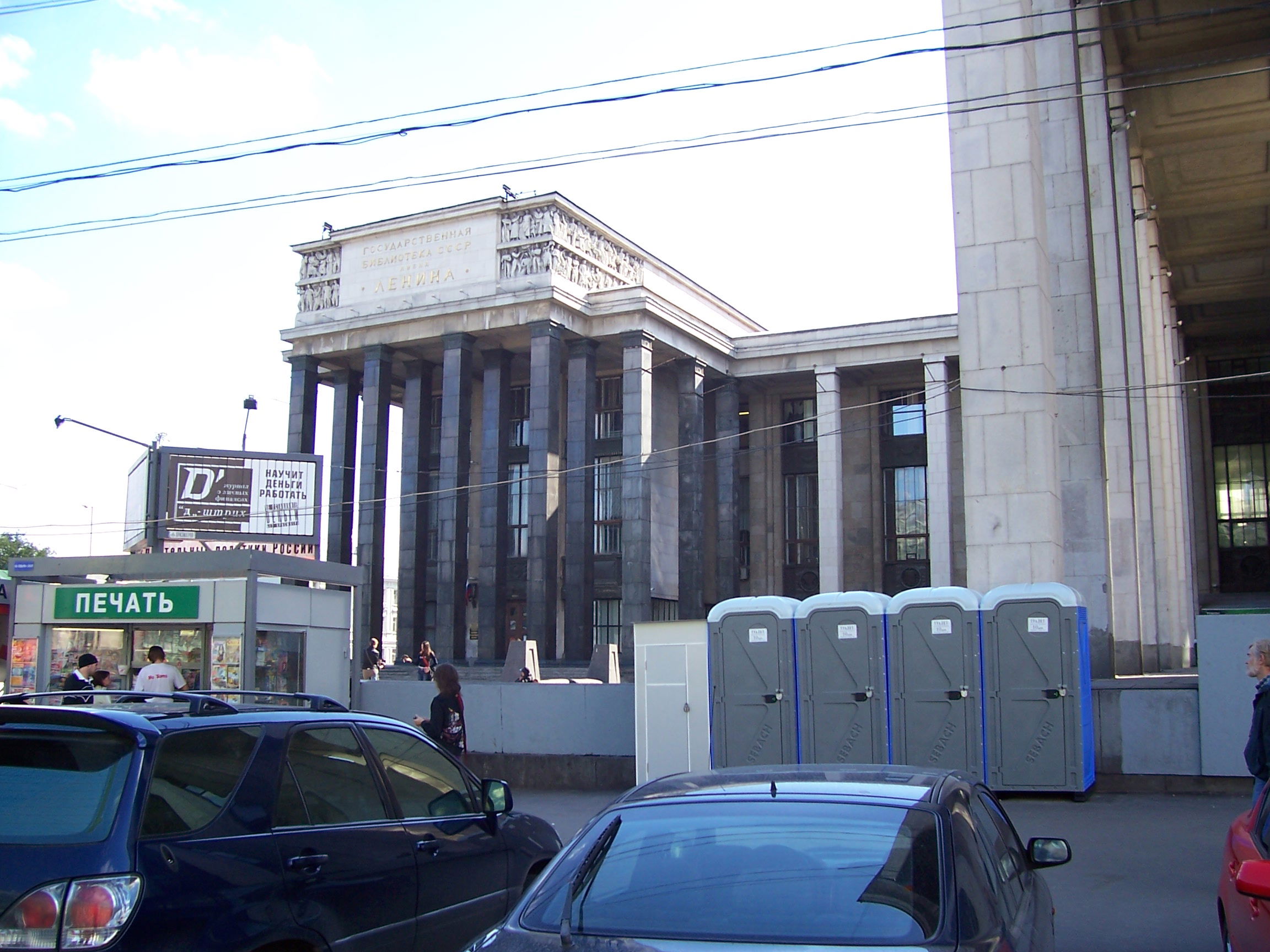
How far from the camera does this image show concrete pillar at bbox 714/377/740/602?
44.8 meters

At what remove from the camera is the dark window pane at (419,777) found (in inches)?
241

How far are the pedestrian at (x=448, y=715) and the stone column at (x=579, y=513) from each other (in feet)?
93.9

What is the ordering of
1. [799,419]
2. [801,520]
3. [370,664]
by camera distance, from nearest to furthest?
[370,664] → [801,520] → [799,419]

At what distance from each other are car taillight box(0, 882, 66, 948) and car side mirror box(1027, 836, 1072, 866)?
12.6 ft

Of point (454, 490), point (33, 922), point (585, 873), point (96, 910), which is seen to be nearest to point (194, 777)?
point (96, 910)

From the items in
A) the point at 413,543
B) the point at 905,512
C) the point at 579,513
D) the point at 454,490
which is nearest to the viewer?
the point at 579,513

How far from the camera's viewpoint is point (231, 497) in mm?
25500

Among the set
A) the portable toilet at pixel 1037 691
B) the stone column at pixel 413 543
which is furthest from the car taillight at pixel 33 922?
the stone column at pixel 413 543

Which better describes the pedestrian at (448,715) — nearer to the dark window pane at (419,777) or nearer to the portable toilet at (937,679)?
the dark window pane at (419,777)

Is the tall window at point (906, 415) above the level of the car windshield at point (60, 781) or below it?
above

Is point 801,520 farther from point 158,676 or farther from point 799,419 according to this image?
point 158,676

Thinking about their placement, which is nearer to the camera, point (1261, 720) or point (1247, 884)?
point (1247, 884)

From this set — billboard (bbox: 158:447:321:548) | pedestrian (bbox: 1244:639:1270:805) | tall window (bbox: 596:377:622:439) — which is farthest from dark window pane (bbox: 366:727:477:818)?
tall window (bbox: 596:377:622:439)

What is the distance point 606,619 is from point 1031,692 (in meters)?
32.4
